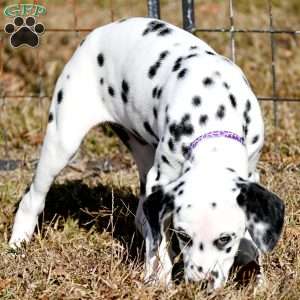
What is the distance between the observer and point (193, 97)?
4.91m

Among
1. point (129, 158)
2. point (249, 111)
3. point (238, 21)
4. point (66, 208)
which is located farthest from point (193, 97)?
point (238, 21)

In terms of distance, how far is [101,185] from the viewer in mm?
6684

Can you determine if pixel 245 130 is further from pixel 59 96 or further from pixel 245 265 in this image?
pixel 59 96

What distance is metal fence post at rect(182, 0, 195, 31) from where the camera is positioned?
261 inches

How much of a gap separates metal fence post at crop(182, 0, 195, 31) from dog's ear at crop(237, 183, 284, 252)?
92.3 inches

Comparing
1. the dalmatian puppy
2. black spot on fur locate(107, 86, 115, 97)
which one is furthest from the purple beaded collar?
black spot on fur locate(107, 86, 115, 97)

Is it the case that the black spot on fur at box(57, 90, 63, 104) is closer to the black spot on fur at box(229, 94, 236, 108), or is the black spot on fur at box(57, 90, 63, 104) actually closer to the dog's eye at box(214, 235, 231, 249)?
the black spot on fur at box(229, 94, 236, 108)

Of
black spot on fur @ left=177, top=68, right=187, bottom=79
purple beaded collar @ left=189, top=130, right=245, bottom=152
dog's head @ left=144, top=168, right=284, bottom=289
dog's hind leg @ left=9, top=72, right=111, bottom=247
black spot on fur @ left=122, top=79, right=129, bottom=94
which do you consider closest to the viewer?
dog's head @ left=144, top=168, right=284, bottom=289

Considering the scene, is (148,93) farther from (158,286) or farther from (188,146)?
(158,286)

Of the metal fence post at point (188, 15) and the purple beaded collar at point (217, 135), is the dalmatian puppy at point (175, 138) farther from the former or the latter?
the metal fence post at point (188, 15)

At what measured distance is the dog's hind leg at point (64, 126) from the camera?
5555mm

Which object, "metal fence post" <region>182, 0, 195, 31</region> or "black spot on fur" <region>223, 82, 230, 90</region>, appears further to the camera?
"metal fence post" <region>182, 0, 195, 31</region>

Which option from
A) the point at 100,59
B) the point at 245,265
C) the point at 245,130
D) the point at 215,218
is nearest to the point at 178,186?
the point at 215,218

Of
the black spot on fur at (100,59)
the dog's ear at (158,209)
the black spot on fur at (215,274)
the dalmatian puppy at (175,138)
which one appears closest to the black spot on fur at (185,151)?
the dalmatian puppy at (175,138)
